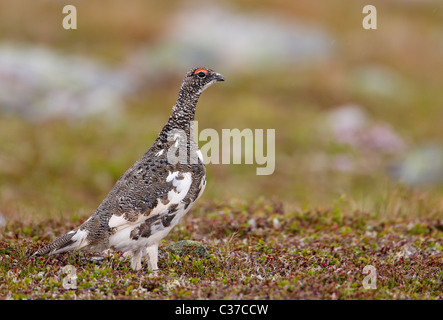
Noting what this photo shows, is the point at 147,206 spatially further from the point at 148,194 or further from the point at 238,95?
the point at 238,95

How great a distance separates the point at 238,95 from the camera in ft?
77.8

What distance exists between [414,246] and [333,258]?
1435mm

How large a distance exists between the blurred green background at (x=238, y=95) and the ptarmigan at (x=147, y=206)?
304cm

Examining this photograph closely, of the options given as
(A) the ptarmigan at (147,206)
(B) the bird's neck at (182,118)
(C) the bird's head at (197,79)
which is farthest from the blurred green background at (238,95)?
Result: (C) the bird's head at (197,79)

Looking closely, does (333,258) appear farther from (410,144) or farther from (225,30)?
(225,30)

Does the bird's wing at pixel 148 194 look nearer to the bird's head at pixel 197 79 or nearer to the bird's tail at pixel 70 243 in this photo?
the bird's tail at pixel 70 243

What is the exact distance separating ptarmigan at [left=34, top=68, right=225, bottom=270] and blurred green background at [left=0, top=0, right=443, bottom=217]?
3.04 metres

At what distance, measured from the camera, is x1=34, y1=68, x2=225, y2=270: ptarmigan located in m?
6.98

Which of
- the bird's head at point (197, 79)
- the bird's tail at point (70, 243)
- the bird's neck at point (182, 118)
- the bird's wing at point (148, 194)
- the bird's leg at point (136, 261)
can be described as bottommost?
the bird's leg at point (136, 261)

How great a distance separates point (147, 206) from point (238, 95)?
17.0m

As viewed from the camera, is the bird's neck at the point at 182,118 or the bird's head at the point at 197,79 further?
the bird's head at the point at 197,79

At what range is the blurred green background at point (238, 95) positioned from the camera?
14.6 m

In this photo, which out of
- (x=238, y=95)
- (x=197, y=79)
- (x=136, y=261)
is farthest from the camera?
(x=238, y=95)

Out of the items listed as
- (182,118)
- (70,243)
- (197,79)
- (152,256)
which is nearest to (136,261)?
(152,256)
